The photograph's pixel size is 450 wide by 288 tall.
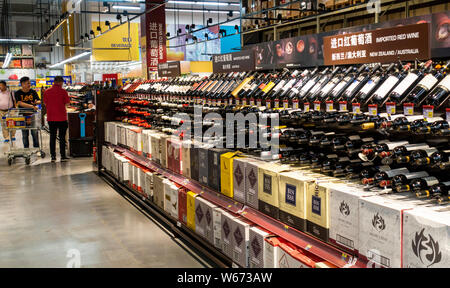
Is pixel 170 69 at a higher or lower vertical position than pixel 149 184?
higher

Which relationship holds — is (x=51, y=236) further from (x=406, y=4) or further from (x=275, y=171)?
(x=406, y=4)

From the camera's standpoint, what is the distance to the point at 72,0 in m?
11.6

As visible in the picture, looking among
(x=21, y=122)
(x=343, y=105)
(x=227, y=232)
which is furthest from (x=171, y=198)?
(x=21, y=122)

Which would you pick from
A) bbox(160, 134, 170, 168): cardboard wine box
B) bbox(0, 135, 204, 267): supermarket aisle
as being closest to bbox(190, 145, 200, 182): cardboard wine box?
bbox(0, 135, 204, 267): supermarket aisle

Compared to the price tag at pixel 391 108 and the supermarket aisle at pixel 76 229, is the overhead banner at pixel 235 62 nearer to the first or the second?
the supermarket aisle at pixel 76 229

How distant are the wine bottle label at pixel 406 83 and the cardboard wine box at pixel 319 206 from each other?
0.70 m

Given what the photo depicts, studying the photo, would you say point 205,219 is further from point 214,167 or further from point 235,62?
point 235,62

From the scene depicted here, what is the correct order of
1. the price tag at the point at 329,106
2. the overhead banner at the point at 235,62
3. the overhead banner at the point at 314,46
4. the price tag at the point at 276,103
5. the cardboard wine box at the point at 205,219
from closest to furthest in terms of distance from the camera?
1. the price tag at the point at 329,106
2. the price tag at the point at 276,103
3. the cardboard wine box at the point at 205,219
4. the overhead banner at the point at 235,62
5. the overhead banner at the point at 314,46

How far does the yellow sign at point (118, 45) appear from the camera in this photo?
20.5 meters

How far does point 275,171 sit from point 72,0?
32.2ft

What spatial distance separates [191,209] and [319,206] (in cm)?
225

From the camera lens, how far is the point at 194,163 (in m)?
5.08

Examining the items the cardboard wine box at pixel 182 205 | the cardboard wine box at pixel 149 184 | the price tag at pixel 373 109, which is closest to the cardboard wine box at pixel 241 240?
the cardboard wine box at pixel 182 205

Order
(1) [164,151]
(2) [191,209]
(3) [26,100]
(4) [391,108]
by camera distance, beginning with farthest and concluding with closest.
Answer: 1. (3) [26,100]
2. (1) [164,151]
3. (2) [191,209]
4. (4) [391,108]
